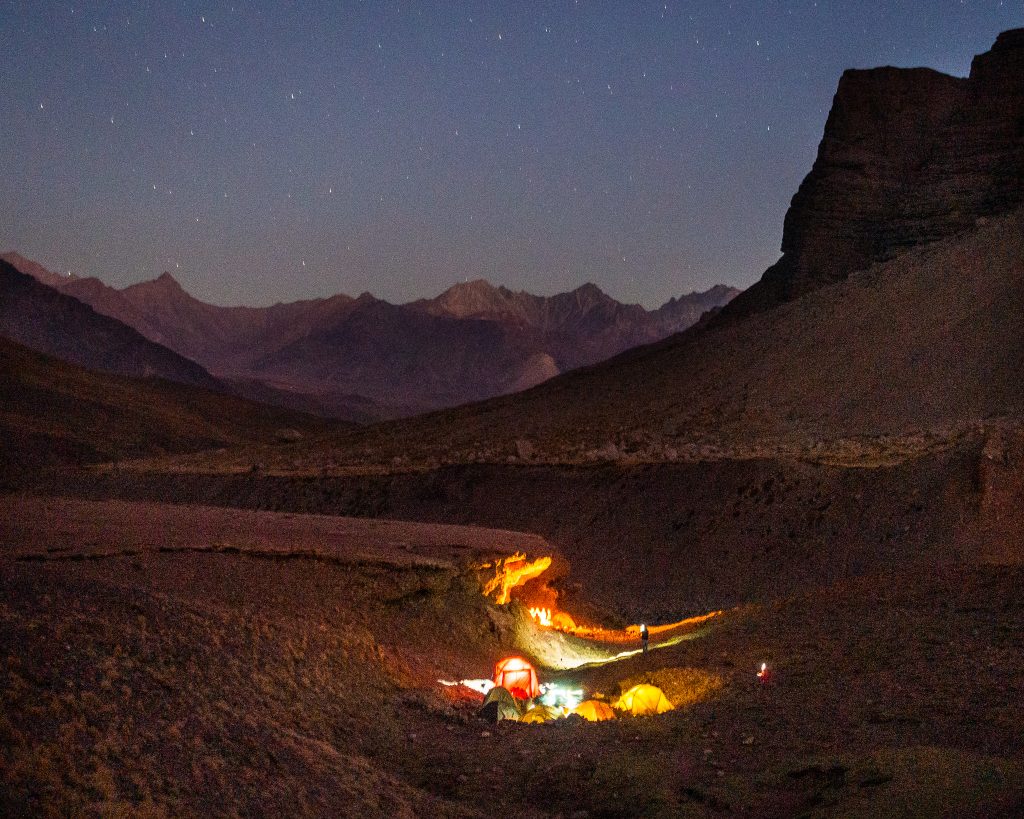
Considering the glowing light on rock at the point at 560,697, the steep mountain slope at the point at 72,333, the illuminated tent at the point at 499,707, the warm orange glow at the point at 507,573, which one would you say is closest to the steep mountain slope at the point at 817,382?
the warm orange glow at the point at 507,573

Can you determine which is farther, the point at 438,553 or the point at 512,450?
the point at 512,450

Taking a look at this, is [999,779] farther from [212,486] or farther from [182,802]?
[212,486]

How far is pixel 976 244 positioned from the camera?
34.1 meters

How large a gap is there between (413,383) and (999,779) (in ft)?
495

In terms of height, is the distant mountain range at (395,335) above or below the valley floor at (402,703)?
above

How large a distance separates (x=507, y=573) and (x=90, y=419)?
48.7m

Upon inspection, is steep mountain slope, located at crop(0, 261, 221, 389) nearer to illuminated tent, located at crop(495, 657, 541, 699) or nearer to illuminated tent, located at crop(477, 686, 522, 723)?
illuminated tent, located at crop(495, 657, 541, 699)

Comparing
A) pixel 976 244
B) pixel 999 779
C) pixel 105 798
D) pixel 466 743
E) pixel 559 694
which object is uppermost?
pixel 976 244

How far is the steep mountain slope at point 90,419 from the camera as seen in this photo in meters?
46.7

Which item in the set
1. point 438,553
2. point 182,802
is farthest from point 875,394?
point 182,802

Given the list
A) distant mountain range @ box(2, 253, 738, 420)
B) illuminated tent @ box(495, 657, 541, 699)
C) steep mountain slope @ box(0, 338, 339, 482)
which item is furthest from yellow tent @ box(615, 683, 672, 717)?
distant mountain range @ box(2, 253, 738, 420)

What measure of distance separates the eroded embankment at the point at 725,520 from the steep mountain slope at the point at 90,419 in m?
22.8

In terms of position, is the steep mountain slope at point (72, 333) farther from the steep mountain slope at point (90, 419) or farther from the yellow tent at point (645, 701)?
the yellow tent at point (645, 701)

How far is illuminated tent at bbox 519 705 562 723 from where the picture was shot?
754 centimetres
